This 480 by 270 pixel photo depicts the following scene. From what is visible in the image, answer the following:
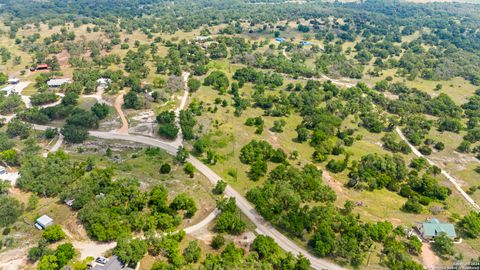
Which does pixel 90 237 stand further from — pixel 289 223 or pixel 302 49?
pixel 302 49

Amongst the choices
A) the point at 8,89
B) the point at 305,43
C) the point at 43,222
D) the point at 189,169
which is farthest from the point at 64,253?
the point at 305,43

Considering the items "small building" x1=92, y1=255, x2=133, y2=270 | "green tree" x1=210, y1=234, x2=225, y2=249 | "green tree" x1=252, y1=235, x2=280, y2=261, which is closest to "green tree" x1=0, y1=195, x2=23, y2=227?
"small building" x1=92, y1=255, x2=133, y2=270

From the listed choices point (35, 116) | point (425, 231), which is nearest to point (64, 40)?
point (35, 116)

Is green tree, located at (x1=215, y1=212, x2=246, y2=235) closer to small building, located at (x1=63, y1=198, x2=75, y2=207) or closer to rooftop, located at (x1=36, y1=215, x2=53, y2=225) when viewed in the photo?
small building, located at (x1=63, y1=198, x2=75, y2=207)

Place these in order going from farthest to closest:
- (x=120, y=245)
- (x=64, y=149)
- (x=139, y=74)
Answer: (x=139, y=74) → (x=64, y=149) → (x=120, y=245)

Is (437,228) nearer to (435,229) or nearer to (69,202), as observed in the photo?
(435,229)

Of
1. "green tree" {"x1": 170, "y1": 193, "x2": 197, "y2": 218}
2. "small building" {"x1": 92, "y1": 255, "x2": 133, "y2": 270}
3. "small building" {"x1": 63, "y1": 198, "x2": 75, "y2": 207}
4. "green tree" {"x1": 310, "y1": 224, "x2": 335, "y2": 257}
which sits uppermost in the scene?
"green tree" {"x1": 310, "y1": 224, "x2": 335, "y2": 257}

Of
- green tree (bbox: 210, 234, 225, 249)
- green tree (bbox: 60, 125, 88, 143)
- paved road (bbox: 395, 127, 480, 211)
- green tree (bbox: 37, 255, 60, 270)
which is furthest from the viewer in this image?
green tree (bbox: 60, 125, 88, 143)

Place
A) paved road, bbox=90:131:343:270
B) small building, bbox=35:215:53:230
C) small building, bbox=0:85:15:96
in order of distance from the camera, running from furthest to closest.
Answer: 1. small building, bbox=0:85:15:96
2. small building, bbox=35:215:53:230
3. paved road, bbox=90:131:343:270
